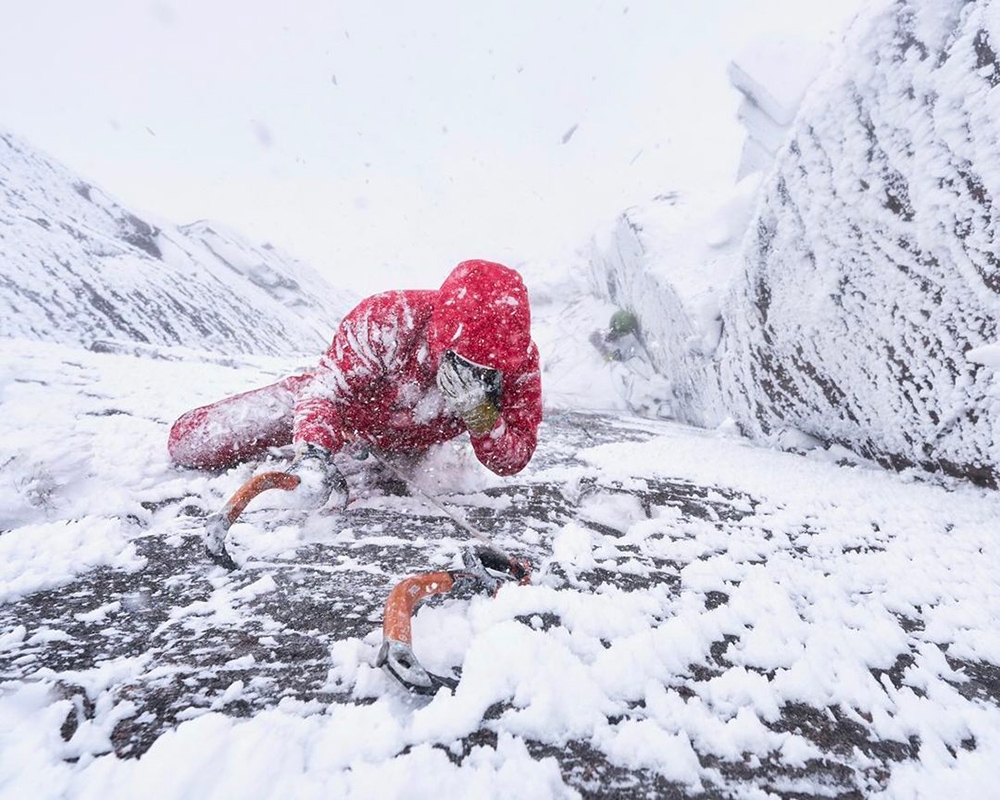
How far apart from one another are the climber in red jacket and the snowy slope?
0.26 m

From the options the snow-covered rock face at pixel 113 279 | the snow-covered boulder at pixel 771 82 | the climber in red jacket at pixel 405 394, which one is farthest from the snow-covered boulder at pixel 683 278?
the snow-covered rock face at pixel 113 279

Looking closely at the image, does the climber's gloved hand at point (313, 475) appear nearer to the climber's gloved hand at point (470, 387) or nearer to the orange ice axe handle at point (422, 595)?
the climber's gloved hand at point (470, 387)

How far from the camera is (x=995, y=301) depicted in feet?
9.65

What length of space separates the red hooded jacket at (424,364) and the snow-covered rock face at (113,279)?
8.46 meters

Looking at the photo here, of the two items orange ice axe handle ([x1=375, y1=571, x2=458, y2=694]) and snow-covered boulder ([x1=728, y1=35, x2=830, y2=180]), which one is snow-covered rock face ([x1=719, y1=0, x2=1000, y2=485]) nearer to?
orange ice axe handle ([x1=375, y1=571, x2=458, y2=694])

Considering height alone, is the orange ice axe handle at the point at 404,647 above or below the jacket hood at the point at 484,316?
below

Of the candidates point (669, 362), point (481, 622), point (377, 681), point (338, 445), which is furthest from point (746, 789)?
point (669, 362)

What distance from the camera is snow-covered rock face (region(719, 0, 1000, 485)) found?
302 centimetres

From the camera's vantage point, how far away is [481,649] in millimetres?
1161

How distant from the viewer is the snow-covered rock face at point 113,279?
28.3 ft

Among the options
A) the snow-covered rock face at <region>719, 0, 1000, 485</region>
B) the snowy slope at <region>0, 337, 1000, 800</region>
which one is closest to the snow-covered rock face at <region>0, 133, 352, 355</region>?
the snowy slope at <region>0, 337, 1000, 800</region>

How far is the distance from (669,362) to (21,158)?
60.4ft

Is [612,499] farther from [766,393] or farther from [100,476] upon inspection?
[766,393]

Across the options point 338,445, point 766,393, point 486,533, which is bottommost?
point 766,393
